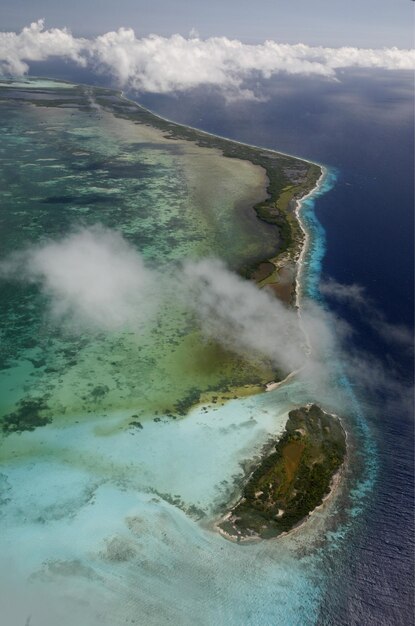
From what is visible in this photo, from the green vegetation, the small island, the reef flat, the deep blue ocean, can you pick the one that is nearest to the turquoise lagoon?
the reef flat

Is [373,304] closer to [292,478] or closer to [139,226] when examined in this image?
[292,478]

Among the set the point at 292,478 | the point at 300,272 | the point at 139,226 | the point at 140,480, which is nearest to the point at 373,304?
the point at 300,272

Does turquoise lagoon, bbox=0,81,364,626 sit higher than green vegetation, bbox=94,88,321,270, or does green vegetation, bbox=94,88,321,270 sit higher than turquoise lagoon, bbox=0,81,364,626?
green vegetation, bbox=94,88,321,270

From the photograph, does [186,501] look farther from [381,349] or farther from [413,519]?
[381,349]

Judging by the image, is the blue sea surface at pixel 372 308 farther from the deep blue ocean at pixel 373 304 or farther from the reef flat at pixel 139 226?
the reef flat at pixel 139 226

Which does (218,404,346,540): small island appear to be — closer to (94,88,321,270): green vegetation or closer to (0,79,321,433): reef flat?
(0,79,321,433): reef flat

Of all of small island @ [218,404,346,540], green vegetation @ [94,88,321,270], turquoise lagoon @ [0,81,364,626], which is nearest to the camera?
turquoise lagoon @ [0,81,364,626]

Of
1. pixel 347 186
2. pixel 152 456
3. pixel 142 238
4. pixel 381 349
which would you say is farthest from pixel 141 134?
pixel 152 456
